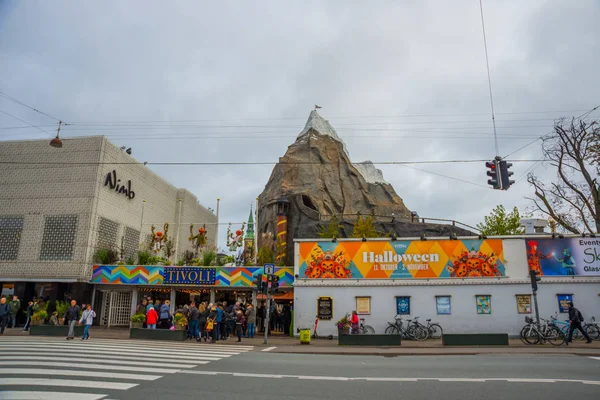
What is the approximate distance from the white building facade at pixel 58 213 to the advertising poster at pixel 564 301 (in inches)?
1082

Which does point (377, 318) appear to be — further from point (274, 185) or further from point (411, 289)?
point (274, 185)

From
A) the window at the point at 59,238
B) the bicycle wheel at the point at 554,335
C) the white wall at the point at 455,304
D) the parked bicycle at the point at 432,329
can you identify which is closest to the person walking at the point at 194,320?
the white wall at the point at 455,304

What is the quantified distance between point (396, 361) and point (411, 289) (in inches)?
429

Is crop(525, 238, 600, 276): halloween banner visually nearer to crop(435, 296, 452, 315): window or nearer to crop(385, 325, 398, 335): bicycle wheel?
crop(435, 296, 452, 315): window

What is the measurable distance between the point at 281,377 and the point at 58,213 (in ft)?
84.8

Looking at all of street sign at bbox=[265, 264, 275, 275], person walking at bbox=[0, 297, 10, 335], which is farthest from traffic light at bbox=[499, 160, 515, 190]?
person walking at bbox=[0, 297, 10, 335]

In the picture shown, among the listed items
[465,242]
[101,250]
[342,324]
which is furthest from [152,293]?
[465,242]

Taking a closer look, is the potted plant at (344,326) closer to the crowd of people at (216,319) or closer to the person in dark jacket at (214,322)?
the crowd of people at (216,319)

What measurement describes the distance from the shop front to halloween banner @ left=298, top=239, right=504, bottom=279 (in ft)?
8.21

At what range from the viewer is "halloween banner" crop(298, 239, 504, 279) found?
2431 centimetres

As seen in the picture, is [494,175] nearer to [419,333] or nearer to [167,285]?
[419,333]

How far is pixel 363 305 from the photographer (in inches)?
960

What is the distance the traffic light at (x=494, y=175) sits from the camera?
16.5 meters

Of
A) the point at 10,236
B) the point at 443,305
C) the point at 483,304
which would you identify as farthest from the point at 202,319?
the point at 10,236
